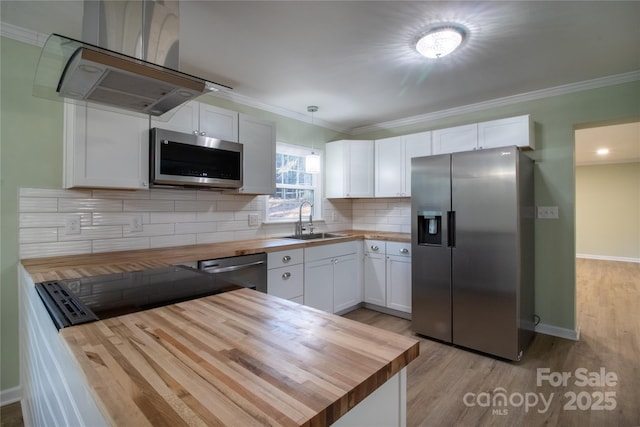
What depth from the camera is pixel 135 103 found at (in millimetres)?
1471

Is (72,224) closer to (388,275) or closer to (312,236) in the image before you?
(312,236)

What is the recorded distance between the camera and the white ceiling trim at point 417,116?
2.04m

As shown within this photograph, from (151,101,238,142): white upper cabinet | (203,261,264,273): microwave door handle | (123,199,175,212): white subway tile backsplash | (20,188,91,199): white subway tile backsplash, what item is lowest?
(203,261,264,273): microwave door handle

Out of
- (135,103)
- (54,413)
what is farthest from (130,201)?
(54,413)

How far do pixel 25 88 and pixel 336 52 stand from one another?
209 centimetres

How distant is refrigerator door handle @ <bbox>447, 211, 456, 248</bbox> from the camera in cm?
281

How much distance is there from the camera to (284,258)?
285cm

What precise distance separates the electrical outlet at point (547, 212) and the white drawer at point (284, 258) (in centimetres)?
238

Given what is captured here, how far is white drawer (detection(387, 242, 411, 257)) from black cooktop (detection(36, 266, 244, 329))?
235 centimetres

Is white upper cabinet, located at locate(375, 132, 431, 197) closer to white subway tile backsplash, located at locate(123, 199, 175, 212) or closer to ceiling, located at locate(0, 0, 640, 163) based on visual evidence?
ceiling, located at locate(0, 0, 640, 163)

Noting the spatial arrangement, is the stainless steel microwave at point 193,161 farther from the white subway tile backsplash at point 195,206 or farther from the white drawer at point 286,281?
the white drawer at point 286,281

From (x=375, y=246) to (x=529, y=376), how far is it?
180 centimetres

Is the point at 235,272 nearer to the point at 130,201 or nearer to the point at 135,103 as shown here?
the point at 130,201

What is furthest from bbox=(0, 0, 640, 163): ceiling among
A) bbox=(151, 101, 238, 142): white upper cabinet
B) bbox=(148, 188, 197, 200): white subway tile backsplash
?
bbox=(148, 188, 197, 200): white subway tile backsplash
